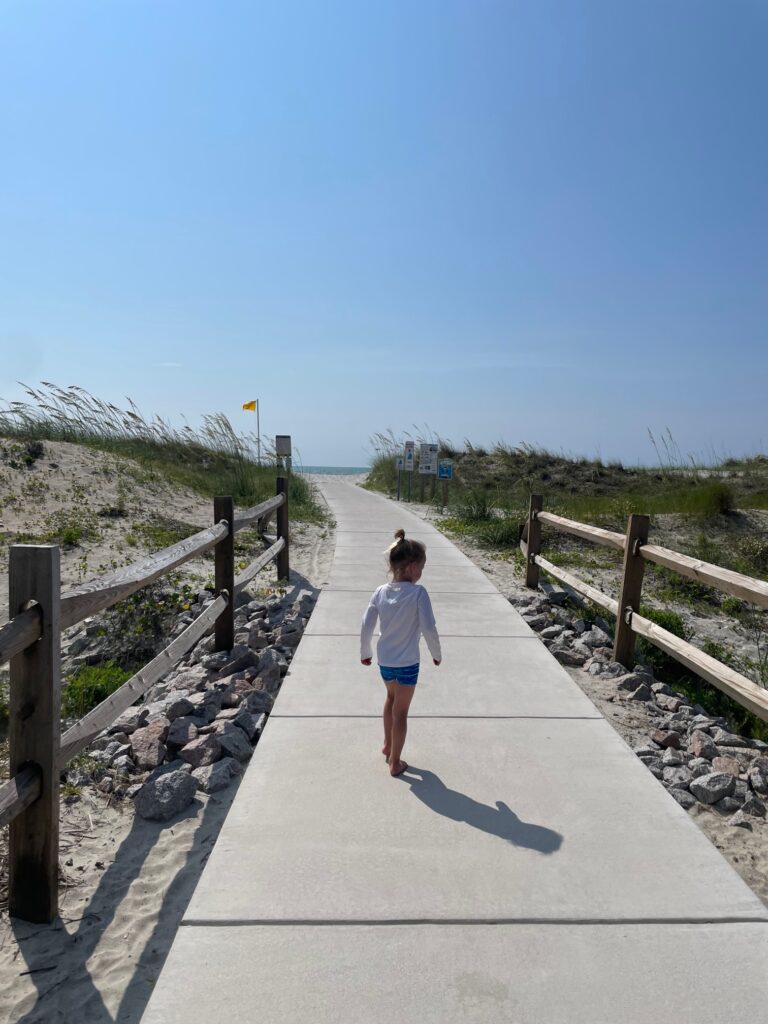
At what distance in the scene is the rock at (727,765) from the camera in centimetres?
429

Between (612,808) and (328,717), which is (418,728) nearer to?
(328,717)

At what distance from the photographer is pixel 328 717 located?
4672mm

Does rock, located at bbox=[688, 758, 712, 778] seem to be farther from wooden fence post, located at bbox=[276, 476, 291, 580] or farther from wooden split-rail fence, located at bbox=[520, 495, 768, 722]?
wooden fence post, located at bbox=[276, 476, 291, 580]

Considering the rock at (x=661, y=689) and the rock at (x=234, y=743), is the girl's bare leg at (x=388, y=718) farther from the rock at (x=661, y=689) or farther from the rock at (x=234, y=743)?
the rock at (x=661, y=689)

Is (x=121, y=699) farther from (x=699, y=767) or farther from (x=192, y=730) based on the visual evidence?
(x=699, y=767)

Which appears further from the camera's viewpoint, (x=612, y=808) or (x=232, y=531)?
(x=232, y=531)

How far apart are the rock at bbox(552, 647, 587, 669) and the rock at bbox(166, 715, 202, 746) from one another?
3.25 meters

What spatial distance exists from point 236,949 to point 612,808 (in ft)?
6.27

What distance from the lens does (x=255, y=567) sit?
313 inches

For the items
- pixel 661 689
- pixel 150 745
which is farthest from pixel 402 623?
pixel 661 689

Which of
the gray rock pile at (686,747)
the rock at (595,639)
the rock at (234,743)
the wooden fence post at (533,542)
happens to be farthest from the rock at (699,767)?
the wooden fence post at (533,542)

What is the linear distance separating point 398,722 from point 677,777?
1.62 meters

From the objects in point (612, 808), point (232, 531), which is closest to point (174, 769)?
point (612, 808)

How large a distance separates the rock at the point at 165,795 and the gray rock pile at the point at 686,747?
8.36 feet
